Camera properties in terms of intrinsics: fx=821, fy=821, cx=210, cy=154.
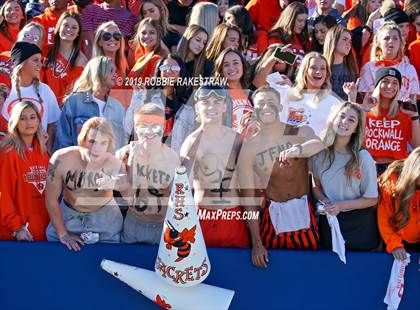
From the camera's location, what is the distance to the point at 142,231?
6.23 meters

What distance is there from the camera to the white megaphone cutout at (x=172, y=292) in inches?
229

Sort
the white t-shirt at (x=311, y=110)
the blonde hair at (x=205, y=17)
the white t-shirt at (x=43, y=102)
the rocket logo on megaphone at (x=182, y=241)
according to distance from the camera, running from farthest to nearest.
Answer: the blonde hair at (x=205, y=17), the white t-shirt at (x=43, y=102), the white t-shirt at (x=311, y=110), the rocket logo on megaphone at (x=182, y=241)

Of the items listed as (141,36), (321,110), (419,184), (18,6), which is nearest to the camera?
(419,184)

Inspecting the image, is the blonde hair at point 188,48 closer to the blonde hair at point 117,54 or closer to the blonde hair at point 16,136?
the blonde hair at point 117,54

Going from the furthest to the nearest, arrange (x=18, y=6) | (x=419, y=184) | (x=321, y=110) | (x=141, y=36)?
1. (x=18, y=6)
2. (x=141, y=36)
3. (x=321, y=110)
4. (x=419, y=184)

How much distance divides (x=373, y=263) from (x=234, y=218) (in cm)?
108

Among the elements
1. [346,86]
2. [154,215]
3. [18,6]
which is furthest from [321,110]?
[18,6]

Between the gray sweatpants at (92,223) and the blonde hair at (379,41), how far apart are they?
335 centimetres

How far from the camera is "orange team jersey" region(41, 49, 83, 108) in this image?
782 cm

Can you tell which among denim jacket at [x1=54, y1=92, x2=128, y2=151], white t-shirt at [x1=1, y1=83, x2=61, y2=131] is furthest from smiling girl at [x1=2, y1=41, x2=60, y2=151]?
denim jacket at [x1=54, y1=92, x2=128, y2=151]

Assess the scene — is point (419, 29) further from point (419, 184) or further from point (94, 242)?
point (94, 242)

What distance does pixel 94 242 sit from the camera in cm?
614

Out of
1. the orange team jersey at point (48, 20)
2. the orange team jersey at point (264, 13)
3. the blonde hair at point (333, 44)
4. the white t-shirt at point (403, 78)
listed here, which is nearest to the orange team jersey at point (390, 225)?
the white t-shirt at point (403, 78)

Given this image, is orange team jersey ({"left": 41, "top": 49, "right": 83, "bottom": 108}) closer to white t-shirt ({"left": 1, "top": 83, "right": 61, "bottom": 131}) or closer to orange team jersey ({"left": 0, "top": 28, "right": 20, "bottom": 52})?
white t-shirt ({"left": 1, "top": 83, "right": 61, "bottom": 131})
